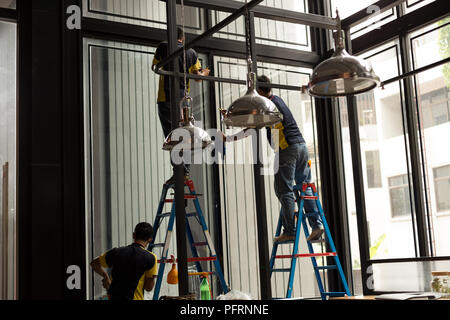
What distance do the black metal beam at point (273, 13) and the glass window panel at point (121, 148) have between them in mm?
1731

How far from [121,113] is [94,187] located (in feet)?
2.45

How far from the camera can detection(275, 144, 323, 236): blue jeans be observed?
5.30m

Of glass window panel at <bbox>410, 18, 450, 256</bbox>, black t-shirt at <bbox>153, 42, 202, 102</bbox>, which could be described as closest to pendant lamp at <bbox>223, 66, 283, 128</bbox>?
black t-shirt at <bbox>153, 42, 202, 102</bbox>

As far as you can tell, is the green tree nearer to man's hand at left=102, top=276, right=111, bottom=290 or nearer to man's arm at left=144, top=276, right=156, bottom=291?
man's arm at left=144, top=276, right=156, bottom=291

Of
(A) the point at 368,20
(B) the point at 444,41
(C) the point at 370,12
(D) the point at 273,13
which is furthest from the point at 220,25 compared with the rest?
(A) the point at 368,20

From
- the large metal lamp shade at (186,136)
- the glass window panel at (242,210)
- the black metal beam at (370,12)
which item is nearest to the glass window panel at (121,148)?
the glass window panel at (242,210)

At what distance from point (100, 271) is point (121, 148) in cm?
122

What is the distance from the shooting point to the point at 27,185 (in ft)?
17.2

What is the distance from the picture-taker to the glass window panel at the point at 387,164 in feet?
18.9

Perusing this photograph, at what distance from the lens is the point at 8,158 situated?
5336 millimetres

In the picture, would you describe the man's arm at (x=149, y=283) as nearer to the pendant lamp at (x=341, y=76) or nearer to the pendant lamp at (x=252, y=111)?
the pendant lamp at (x=252, y=111)

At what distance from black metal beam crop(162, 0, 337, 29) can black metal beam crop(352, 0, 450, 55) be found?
1.49 meters

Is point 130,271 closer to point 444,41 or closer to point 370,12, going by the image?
point 370,12
